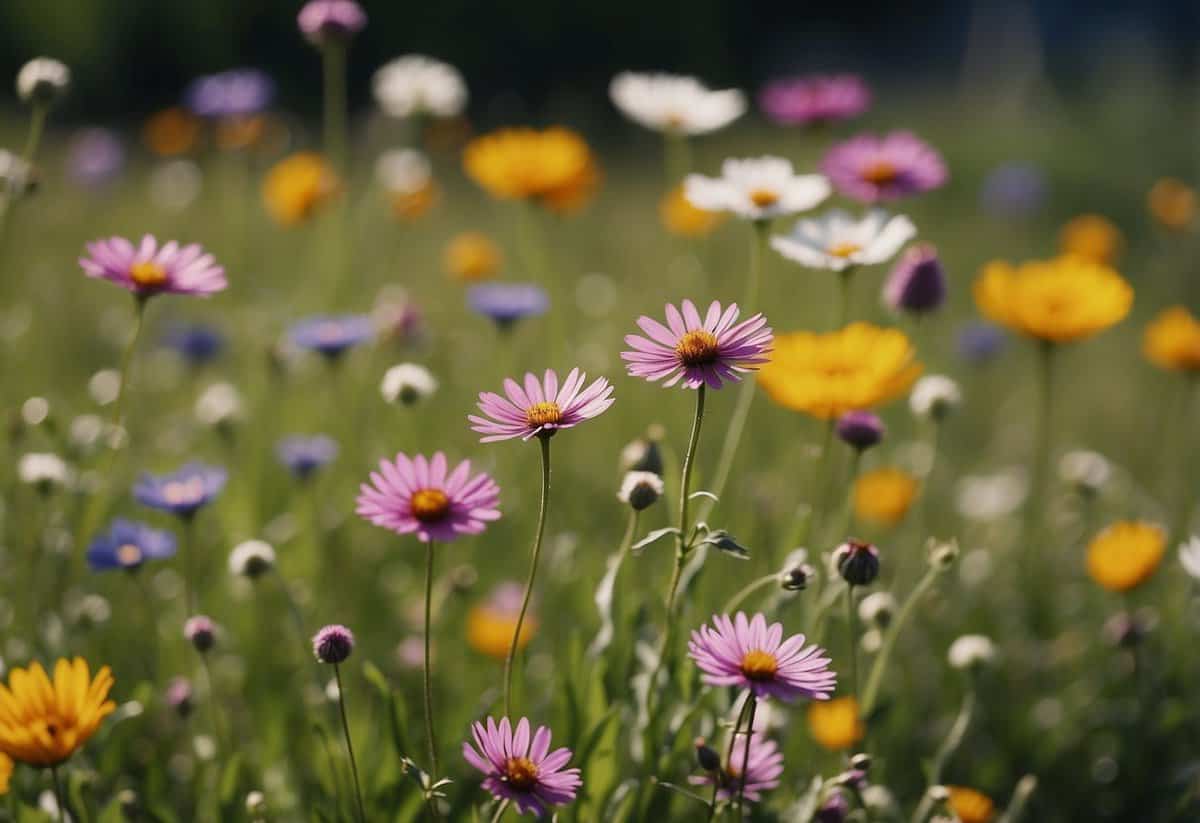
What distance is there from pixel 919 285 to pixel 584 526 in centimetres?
99

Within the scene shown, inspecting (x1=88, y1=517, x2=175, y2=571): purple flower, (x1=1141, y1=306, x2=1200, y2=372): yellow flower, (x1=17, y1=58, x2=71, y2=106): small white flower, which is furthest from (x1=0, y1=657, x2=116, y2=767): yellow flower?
(x1=1141, y1=306, x2=1200, y2=372): yellow flower

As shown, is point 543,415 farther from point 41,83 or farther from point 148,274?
point 41,83

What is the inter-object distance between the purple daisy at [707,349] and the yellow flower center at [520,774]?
40 cm

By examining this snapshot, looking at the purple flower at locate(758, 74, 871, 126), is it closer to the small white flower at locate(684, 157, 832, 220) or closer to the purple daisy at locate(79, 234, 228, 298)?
the small white flower at locate(684, 157, 832, 220)

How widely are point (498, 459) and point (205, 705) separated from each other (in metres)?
1.02

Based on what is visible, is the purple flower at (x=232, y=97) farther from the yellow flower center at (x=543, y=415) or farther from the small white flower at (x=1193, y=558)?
the small white flower at (x=1193, y=558)

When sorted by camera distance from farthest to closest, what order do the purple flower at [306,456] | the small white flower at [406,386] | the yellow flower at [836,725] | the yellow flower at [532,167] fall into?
1. the yellow flower at [532,167]
2. the purple flower at [306,456]
3. the small white flower at [406,386]
4. the yellow flower at [836,725]

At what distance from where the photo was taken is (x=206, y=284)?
152 centimetres

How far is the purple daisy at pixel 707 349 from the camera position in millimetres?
1205

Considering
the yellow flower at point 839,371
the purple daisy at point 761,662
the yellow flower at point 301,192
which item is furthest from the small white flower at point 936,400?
the yellow flower at point 301,192

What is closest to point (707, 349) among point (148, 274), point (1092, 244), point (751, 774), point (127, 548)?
point (751, 774)

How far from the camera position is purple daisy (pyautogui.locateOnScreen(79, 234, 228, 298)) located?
4.88ft

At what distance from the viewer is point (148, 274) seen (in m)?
1.51

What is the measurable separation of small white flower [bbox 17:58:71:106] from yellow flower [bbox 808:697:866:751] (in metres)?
1.44
